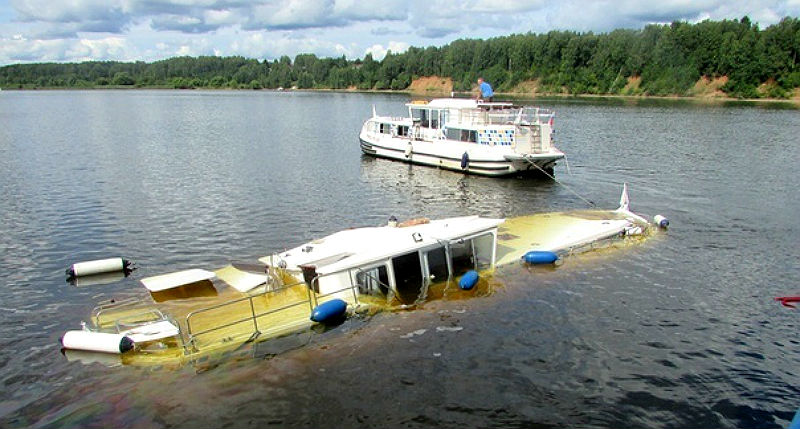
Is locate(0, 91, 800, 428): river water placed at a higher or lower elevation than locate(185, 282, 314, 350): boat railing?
lower

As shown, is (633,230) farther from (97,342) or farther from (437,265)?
(97,342)

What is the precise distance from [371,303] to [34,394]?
Answer: 11.0 m

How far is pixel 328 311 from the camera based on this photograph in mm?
19953

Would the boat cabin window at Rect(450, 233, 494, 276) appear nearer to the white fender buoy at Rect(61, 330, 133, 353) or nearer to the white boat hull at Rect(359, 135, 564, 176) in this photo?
the white fender buoy at Rect(61, 330, 133, 353)

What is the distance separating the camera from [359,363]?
18.6 m

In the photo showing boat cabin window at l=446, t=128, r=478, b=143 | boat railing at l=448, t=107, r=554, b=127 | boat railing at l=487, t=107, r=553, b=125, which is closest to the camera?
boat railing at l=448, t=107, r=554, b=127

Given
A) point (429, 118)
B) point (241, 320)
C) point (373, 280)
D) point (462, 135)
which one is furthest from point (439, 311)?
point (429, 118)

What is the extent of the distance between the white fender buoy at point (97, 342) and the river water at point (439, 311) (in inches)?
26.9

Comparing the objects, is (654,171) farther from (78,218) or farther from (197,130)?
(197,130)

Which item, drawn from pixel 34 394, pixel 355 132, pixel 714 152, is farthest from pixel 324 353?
pixel 355 132

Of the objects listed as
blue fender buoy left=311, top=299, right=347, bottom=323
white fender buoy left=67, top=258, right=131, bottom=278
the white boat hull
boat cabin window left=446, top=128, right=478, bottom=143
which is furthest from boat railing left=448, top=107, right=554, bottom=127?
blue fender buoy left=311, top=299, right=347, bottom=323

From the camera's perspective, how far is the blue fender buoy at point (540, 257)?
89.1 feet

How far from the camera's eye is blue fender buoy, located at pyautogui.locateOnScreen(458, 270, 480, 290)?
928 inches

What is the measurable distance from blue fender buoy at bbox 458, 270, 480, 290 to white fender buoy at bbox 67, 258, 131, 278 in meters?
15.9
